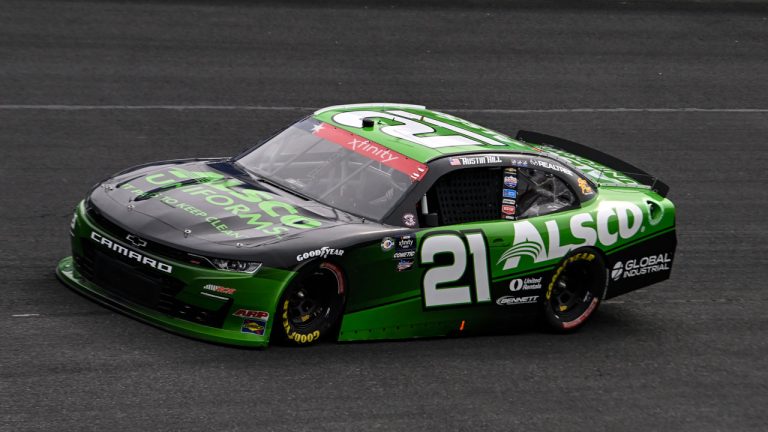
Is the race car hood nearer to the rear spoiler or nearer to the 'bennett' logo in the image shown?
the 'bennett' logo

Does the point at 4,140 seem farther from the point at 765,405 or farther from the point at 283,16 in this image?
the point at 765,405

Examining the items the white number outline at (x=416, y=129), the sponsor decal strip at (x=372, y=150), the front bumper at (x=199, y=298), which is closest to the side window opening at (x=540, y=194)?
the white number outline at (x=416, y=129)

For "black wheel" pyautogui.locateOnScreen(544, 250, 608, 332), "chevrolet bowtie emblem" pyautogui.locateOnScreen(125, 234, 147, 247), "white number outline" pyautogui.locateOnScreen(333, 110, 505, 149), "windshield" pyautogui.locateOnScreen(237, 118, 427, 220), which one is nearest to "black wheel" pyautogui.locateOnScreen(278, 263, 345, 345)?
"windshield" pyautogui.locateOnScreen(237, 118, 427, 220)

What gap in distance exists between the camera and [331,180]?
26.3 feet

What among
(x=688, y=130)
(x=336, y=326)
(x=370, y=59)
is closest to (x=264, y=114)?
(x=370, y=59)

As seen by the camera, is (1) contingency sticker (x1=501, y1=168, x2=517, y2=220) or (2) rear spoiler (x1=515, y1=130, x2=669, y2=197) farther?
(2) rear spoiler (x1=515, y1=130, x2=669, y2=197)

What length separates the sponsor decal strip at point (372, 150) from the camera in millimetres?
7855

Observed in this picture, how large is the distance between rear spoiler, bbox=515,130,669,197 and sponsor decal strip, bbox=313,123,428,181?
1.92m

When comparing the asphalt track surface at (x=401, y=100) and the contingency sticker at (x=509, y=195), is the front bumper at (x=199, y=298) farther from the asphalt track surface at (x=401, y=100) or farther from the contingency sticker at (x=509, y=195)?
the contingency sticker at (x=509, y=195)

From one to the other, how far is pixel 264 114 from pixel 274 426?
285 inches

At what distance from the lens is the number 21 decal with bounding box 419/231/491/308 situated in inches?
301

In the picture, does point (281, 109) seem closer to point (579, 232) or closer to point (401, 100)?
point (401, 100)

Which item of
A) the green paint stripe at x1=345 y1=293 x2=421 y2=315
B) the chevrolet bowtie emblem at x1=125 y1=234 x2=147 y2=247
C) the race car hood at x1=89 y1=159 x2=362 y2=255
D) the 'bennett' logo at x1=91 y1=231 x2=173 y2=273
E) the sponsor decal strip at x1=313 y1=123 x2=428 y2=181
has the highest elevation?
the sponsor decal strip at x1=313 y1=123 x2=428 y2=181

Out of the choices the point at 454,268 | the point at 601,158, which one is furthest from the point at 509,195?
the point at 601,158
